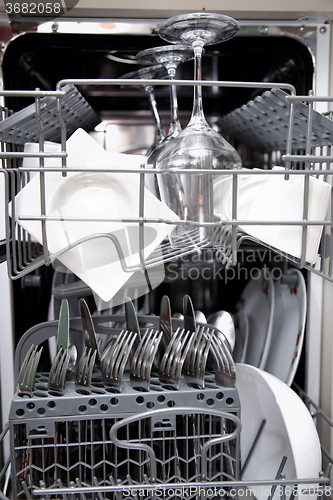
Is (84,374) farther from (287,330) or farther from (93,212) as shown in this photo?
(287,330)

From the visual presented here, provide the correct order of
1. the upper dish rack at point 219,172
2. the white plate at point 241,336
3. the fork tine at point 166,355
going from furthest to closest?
the white plate at point 241,336 → the fork tine at point 166,355 → the upper dish rack at point 219,172

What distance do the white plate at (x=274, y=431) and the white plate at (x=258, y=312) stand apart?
10 centimetres

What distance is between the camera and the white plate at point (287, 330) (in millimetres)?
790

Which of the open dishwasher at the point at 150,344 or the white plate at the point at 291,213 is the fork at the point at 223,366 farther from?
the white plate at the point at 291,213

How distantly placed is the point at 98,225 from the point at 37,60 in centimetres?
44

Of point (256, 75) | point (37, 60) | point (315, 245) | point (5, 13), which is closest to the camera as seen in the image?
point (315, 245)

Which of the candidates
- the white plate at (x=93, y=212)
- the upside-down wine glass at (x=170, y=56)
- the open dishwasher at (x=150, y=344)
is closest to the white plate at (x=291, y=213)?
the open dishwasher at (x=150, y=344)

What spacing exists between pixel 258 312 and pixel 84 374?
508 mm

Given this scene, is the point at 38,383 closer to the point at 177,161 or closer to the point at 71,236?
the point at 71,236

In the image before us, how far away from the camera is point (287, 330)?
2.83 ft

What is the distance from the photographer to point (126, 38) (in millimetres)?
766

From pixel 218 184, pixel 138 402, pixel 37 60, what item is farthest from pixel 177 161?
pixel 37 60

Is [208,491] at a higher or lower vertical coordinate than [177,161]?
lower

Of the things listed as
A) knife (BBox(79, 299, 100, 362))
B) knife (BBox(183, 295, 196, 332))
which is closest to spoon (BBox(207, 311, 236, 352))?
knife (BBox(183, 295, 196, 332))
